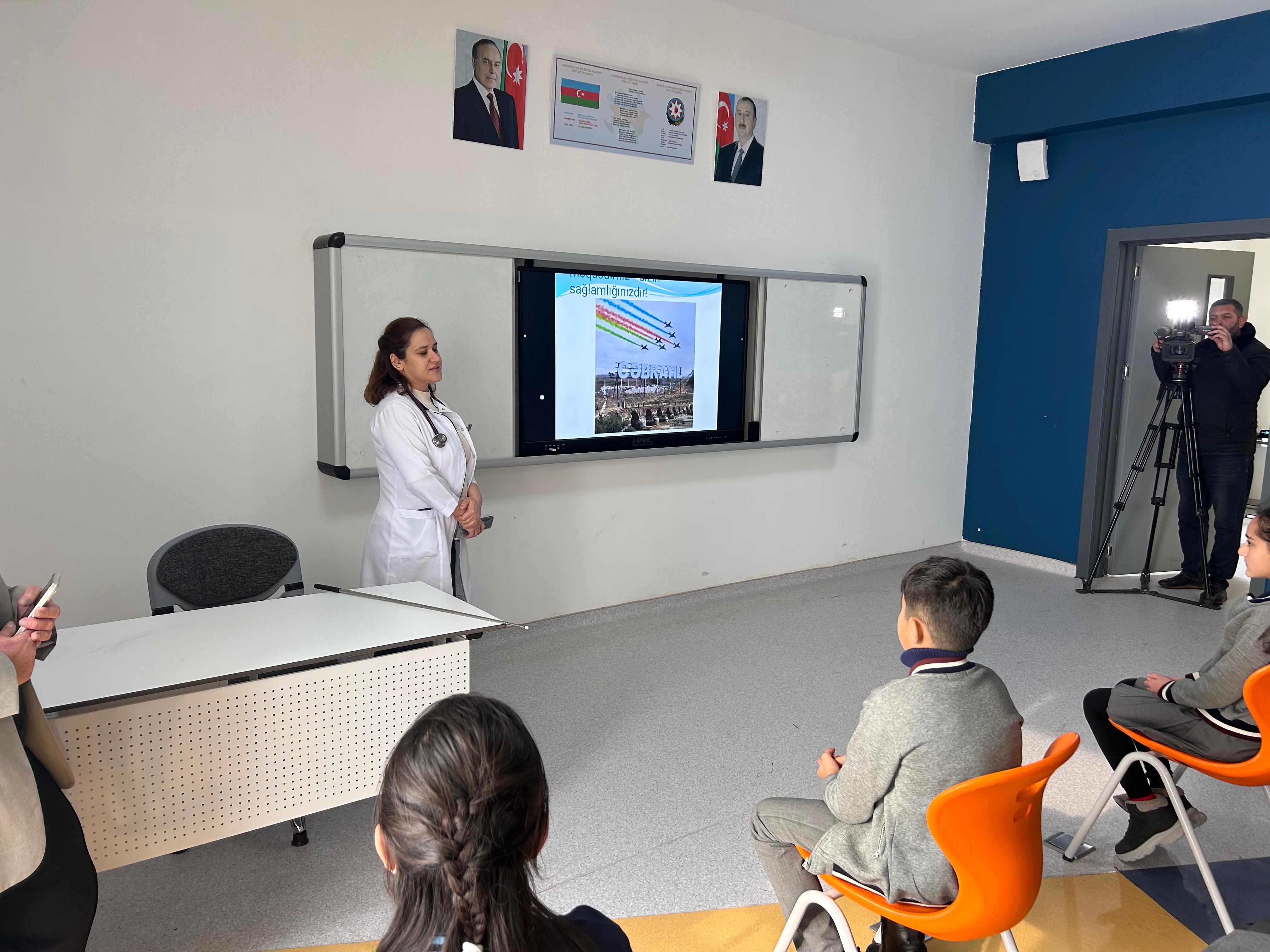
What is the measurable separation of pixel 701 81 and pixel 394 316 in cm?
225

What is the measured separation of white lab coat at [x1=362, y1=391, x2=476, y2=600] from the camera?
338cm

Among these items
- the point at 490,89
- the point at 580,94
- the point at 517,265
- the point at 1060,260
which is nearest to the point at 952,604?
the point at 517,265

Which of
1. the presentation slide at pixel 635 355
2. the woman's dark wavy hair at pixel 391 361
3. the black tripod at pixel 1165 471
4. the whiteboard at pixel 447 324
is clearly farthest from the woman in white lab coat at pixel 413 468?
the black tripod at pixel 1165 471

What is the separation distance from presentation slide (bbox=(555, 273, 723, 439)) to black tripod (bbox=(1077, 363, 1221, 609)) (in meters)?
2.79

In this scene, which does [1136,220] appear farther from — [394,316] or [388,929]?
[388,929]

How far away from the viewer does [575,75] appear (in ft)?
14.5

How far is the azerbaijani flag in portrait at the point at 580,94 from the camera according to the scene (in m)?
4.40

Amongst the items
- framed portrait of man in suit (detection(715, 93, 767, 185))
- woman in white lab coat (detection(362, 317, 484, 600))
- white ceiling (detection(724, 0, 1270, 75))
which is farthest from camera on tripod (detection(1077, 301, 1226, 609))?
woman in white lab coat (detection(362, 317, 484, 600))

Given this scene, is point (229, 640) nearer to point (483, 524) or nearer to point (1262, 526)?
point (483, 524)

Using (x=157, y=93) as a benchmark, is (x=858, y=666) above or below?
below

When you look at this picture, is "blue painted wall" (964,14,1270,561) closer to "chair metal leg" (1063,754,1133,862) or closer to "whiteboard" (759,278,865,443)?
"whiteboard" (759,278,865,443)

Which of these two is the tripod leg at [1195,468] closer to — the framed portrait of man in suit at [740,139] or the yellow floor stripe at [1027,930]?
the framed portrait of man in suit at [740,139]

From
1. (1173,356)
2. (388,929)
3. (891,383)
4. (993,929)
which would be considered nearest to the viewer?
(388,929)

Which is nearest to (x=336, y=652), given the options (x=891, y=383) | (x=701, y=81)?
(x=701, y=81)
